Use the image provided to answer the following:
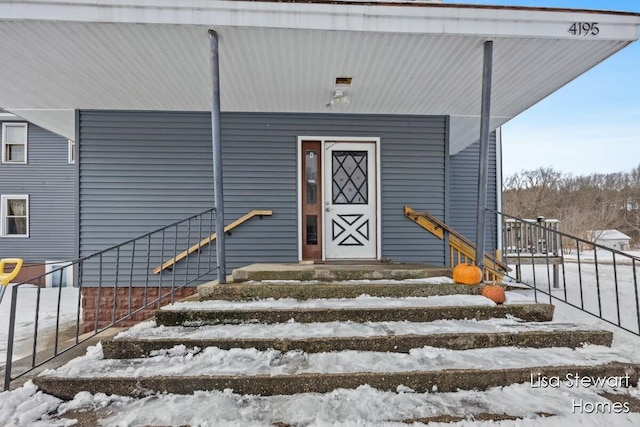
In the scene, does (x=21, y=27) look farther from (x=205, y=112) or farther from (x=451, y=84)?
(x=451, y=84)

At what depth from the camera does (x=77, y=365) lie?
203 centimetres

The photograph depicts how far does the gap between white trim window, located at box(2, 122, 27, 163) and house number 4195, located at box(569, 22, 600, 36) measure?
13.0m

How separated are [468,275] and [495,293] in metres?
0.29

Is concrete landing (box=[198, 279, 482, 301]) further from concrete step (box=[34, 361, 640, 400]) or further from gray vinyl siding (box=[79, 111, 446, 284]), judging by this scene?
gray vinyl siding (box=[79, 111, 446, 284])

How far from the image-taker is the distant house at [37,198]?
30.8 ft

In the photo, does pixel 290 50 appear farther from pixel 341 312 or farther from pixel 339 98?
pixel 341 312

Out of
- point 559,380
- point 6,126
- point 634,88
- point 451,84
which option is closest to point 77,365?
point 559,380

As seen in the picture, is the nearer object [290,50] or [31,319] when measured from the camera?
[290,50]

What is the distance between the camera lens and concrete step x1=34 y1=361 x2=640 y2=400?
6.02 ft

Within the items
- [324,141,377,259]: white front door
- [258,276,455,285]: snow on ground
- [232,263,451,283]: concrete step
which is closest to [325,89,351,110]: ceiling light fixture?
[324,141,377,259]: white front door

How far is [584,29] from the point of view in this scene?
2.94 metres

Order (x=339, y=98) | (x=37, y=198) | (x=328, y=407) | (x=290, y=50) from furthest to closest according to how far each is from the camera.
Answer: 1. (x=37, y=198)
2. (x=339, y=98)
3. (x=290, y=50)
4. (x=328, y=407)

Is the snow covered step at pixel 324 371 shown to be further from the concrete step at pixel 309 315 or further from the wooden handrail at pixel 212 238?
the wooden handrail at pixel 212 238

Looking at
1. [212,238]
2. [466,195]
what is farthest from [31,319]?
[466,195]
